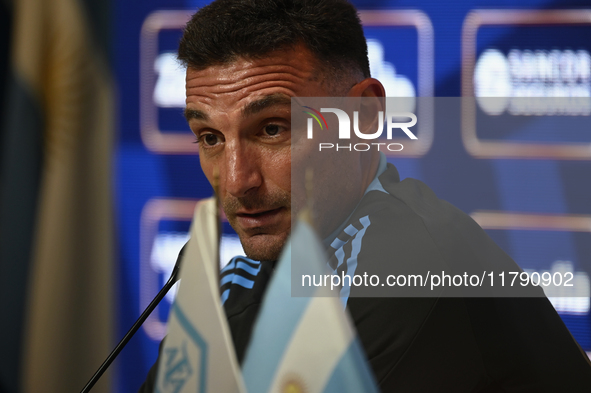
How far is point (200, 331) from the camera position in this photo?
2.01 feet

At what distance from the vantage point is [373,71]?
1.50m

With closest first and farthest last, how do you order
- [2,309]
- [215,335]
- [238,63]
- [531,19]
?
[215,335] < [238,63] < [531,19] < [2,309]

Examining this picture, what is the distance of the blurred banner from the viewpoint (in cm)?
177

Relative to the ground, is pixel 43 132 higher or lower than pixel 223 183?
higher

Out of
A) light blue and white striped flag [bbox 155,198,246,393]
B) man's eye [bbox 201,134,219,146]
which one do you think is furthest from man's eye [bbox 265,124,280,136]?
light blue and white striped flag [bbox 155,198,246,393]

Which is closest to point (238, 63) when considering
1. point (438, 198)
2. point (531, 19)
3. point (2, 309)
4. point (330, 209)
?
point (330, 209)

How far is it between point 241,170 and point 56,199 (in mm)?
1254

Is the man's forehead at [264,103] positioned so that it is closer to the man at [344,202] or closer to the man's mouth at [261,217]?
the man at [344,202]

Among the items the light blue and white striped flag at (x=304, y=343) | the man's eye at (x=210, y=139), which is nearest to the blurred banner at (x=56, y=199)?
the man's eye at (x=210, y=139)

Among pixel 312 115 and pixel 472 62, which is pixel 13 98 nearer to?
pixel 312 115

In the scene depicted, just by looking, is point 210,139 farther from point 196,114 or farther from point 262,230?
point 262,230

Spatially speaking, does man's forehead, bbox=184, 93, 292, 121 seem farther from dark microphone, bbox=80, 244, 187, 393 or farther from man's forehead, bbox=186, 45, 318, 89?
dark microphone, bbox=80, 244, 187, 393

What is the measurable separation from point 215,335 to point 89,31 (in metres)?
1.60

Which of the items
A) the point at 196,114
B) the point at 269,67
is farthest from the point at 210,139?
the point at 269,67
